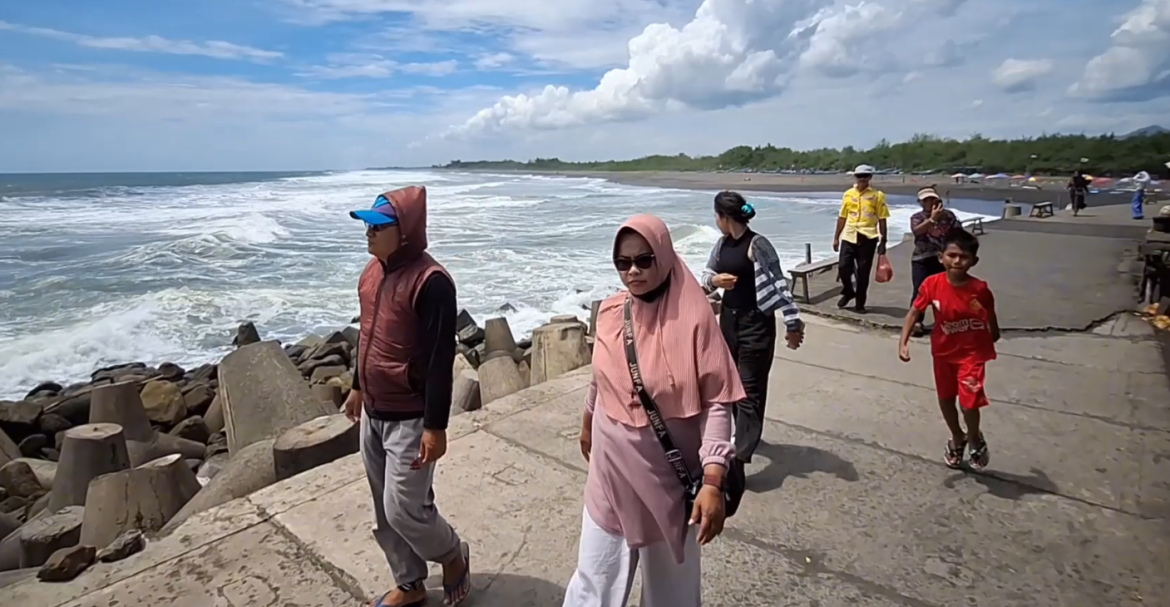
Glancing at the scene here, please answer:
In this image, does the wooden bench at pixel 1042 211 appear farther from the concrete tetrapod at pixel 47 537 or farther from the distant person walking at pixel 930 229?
the concrete tetrapod at pixel 47 537

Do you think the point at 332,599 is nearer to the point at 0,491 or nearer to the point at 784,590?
the point at 784,590

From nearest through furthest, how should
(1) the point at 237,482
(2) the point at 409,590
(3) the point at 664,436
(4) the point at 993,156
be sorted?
1. (3) the point at 664,436
2. (2) the point at 409,590
3. (1) the point at 237,482
4. (4) the point at 993,156

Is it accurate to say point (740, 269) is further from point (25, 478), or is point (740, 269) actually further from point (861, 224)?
point (25, 478)

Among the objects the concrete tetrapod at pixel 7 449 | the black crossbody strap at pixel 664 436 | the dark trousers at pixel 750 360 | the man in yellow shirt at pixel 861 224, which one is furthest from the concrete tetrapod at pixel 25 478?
the man in yellow shirt at pixel 861 224

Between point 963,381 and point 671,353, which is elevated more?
point 671,353

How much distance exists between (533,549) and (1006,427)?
11.3 feet

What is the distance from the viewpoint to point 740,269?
390cm

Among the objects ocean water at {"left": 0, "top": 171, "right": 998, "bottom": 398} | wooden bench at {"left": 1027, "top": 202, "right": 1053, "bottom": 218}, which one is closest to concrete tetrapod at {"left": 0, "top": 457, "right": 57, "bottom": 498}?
ocean water at {"left": 0, "top": 171, "right": 998, "bottom": 398}

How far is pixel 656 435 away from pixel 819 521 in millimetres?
1963

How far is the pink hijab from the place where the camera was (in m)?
2.13

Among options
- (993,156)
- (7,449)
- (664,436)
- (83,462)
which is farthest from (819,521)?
(993,156)

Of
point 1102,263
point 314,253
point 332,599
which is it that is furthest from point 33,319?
point 1102,263

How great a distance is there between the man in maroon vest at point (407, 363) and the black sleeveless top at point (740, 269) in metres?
1.81

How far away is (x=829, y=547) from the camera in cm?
342
